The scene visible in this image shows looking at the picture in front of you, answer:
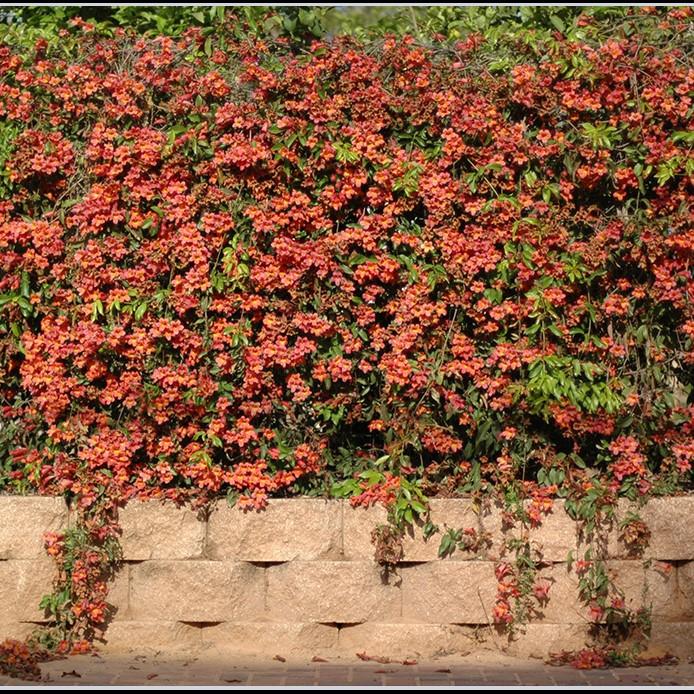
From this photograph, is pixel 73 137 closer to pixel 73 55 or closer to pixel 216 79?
pixel 73 55

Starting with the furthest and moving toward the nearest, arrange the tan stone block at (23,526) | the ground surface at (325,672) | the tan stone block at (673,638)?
the tan stone block at (23,526)
the tan stone block at (673,638)
the ground surface at (325,672)

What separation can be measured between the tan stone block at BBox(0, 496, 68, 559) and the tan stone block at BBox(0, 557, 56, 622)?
44mm

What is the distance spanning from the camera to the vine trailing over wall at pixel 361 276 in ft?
17.3

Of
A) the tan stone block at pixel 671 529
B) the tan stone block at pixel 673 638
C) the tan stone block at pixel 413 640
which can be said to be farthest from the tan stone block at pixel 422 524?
the tan stone block at pixel 673 638

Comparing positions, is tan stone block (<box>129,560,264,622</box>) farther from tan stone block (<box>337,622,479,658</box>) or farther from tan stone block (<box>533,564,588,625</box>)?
tan stone block (<box>533,564,588,625</box>)

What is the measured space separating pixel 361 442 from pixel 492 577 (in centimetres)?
100

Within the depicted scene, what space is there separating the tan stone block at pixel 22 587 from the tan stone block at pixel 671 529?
2992 mm

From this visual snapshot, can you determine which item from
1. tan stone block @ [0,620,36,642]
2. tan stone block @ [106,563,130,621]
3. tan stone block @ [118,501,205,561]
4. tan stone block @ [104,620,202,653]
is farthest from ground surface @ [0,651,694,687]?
tan stone block @ [118,501,205,561]

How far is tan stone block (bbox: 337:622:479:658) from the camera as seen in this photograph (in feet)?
17.2

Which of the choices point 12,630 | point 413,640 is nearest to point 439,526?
point 413,640

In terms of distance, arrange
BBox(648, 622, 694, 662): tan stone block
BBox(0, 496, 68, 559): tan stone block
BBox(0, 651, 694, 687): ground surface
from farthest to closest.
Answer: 1. BBox(0, 496, 68, 559): tan stone block
2. BBox(648, 622, 694, 662): tan stone block
3. BBox(0, 651, 694, 687): ground surface

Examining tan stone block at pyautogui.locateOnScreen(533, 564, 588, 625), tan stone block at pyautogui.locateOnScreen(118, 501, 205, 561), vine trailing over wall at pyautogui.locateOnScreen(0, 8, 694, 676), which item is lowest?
tan stone block at pyautogui.locateOnScreen(533, 564, 588, 625)

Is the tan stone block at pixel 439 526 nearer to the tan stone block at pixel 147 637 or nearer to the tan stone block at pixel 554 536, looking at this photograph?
the tan stone block at pixel 554 536

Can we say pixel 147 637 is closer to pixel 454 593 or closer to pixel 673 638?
pixel 454 593
